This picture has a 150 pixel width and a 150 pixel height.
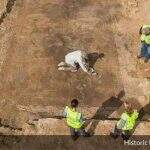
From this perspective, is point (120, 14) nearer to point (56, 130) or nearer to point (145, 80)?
point (145, 80)

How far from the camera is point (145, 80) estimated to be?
46.6ft

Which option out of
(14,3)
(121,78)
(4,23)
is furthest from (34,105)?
(14,3)

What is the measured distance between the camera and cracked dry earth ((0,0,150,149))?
1337 cm

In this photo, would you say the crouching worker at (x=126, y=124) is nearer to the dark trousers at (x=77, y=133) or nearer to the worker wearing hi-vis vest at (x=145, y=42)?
the dark trousers at (x=77, y=133)

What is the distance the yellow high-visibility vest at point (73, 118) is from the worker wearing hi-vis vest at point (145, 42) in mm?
4796

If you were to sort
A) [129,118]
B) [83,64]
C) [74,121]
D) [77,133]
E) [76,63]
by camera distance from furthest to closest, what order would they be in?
[76,63] < [83,64] < [77,133] < [74,121] < [129,118]

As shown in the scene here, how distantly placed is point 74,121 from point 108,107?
2452 mm

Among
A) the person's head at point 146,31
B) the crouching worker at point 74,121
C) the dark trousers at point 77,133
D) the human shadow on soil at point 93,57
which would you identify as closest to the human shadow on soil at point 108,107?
the dark trousers at point 77,133

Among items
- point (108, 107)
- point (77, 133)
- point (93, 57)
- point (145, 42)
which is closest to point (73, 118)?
point (77, 133)

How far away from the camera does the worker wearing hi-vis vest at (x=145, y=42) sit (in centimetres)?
1424

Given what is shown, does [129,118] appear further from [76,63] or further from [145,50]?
[145,50]

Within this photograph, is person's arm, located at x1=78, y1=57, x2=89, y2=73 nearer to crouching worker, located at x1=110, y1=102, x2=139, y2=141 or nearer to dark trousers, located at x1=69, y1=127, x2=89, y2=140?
dark trousers, located at x1=69, y1=127, x2=89, y2=140

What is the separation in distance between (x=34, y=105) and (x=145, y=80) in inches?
168

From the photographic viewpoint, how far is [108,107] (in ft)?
43.8
